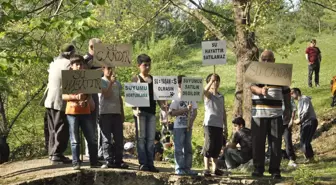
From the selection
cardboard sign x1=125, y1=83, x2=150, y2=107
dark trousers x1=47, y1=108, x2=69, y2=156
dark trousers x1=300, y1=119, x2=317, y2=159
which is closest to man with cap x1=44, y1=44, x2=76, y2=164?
dark trousers x1=47, y1=108, x2=69, y2=156

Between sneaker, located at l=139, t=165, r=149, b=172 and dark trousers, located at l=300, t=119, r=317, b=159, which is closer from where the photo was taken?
sneaker, located at l=139, t=165, r=149, b=172

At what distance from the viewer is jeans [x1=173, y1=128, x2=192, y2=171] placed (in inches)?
428

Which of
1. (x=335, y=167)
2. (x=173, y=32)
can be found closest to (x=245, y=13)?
(x=335, y=167)

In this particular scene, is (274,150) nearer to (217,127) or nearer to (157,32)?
(217,127)

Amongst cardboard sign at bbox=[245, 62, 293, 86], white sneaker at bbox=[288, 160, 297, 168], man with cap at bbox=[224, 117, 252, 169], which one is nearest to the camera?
cardboard sign at bbox=[245, 62, 293, 86]

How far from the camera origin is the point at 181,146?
35.9 feet

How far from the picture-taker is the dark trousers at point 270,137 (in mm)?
10625

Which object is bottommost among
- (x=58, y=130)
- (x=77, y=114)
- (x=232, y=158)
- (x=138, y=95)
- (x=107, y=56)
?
(x=232, y=158)

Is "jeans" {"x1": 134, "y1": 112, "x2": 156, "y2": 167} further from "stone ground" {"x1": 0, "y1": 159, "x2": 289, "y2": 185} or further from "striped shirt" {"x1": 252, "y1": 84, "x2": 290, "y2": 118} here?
"striped shirt" {"x1": 252, "y1": 84, "x2": 290, "y2": 118}

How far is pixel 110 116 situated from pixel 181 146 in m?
1.18

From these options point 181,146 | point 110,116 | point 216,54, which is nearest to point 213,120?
point 181,146

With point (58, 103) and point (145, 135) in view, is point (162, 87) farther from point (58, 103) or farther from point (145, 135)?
point (58, 103)

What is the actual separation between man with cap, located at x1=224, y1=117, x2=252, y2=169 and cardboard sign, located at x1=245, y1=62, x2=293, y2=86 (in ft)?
9.70

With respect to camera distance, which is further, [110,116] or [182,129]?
[182,129]
